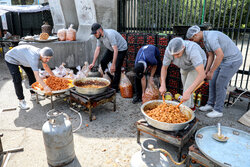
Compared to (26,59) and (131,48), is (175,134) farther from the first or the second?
(131,48)

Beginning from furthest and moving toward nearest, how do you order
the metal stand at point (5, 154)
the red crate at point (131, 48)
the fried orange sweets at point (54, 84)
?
the red crate at point (131, 48) → the fried orange sweets at point (54, 84) → the metal stand at point (5, 154)

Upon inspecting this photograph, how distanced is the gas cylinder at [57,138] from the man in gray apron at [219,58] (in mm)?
3043

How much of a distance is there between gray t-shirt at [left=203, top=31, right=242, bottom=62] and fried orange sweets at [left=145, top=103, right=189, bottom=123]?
1627mm

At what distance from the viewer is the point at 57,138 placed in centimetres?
A: 255

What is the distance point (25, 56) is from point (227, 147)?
442cm

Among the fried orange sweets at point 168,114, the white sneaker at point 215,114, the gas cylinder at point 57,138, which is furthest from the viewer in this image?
the white sneaker at point 215,114

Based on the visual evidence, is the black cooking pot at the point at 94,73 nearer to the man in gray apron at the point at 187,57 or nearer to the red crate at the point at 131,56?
the red crate at the point at 131,56

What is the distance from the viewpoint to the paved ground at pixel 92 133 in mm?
2963

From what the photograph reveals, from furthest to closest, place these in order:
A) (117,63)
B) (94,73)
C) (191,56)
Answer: (94,73), (117,63), (191,56)

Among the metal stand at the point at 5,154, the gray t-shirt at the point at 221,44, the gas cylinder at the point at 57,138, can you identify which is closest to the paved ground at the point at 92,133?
the metal stand at the point at 5,154

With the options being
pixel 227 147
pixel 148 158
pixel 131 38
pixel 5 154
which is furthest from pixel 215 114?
pixel 5 154

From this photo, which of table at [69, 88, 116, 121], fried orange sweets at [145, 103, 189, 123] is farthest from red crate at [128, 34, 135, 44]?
fried orange sweets at [145, 103, 189, 123]

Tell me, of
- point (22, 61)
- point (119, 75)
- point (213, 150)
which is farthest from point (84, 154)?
point (119, 75)

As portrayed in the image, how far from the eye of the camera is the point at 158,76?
5.01 m
